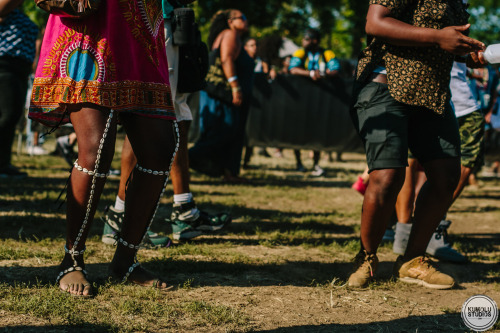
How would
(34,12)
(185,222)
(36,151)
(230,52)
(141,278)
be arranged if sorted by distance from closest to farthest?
1. (141,278)
2. (185,222)
3. (230,52)
4. (36,151)
5. (34,12)

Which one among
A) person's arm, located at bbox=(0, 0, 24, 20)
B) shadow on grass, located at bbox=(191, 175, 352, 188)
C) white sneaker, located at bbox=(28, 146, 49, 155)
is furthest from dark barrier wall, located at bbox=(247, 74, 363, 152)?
person's arm, located at bbox=(0, 0, 24, 20)

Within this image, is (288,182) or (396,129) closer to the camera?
(396,129)

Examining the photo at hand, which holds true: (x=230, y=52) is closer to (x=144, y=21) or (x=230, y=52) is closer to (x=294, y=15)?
(x=144, y=21)

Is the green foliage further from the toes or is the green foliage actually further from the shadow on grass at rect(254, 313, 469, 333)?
the shadow on grass at rect(254, 313, 469, 333)

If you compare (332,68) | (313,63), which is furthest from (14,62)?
(332,68)

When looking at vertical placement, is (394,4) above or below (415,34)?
Answer: above

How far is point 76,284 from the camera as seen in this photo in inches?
103

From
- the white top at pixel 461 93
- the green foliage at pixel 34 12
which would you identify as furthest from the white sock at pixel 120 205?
the green foliage at pixel 34 12

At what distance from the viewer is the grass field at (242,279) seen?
2408 mm

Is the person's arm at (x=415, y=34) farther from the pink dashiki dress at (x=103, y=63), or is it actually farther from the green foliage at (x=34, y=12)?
the green foliage at (x=34, y=12)

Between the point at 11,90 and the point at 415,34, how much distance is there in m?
4.46

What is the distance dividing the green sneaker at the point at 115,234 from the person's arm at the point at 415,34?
1810mm

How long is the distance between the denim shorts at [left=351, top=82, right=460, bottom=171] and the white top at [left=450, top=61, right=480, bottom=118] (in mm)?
1156

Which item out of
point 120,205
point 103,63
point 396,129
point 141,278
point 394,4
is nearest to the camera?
point 103,63
